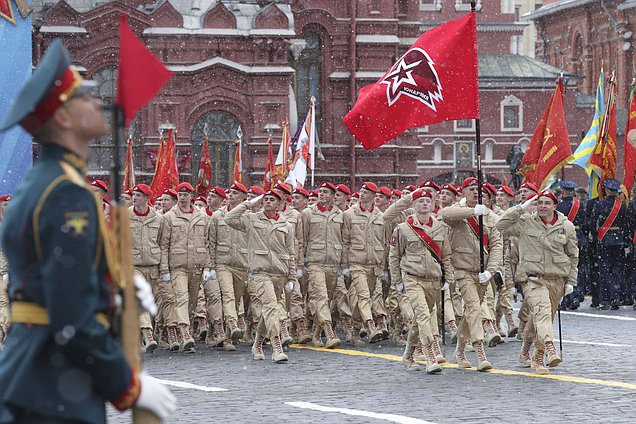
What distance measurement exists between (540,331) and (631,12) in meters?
49.6

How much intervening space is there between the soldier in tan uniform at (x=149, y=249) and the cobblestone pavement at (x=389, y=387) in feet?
2.13

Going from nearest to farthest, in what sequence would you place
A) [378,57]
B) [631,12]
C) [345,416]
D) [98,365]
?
1. [98,365]
2. [345,416]
3. [378,57]
4. [631,12]

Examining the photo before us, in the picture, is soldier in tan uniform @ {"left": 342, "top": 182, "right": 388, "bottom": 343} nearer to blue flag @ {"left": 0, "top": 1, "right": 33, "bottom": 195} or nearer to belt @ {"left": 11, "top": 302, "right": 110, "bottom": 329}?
blue flag @ {"left": 0, "top": 1, "right": 33, "bottom": 195}

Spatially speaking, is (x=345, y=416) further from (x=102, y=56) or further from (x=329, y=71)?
(x=329, y=71)

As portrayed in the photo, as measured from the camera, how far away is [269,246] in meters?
15.9

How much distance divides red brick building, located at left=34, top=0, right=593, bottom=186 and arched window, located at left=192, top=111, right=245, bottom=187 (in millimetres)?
28

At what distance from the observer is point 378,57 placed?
4550cm

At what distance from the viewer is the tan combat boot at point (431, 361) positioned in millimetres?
13805

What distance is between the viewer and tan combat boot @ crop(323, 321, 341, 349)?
16938 mm

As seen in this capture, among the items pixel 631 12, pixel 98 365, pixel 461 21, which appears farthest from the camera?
pixel 631 12

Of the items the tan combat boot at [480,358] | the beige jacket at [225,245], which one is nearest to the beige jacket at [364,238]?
the beige jacket at [225,245]

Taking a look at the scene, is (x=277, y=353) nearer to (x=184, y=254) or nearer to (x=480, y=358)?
(x=480, y=358)

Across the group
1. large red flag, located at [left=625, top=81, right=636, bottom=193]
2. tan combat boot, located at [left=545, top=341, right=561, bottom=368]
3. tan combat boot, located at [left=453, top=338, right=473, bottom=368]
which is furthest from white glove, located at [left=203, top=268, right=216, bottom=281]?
large red flag, located at [left=625, top=81, right=636, bottom=193]

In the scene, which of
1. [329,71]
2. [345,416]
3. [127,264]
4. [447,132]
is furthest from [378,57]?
[127,264]
